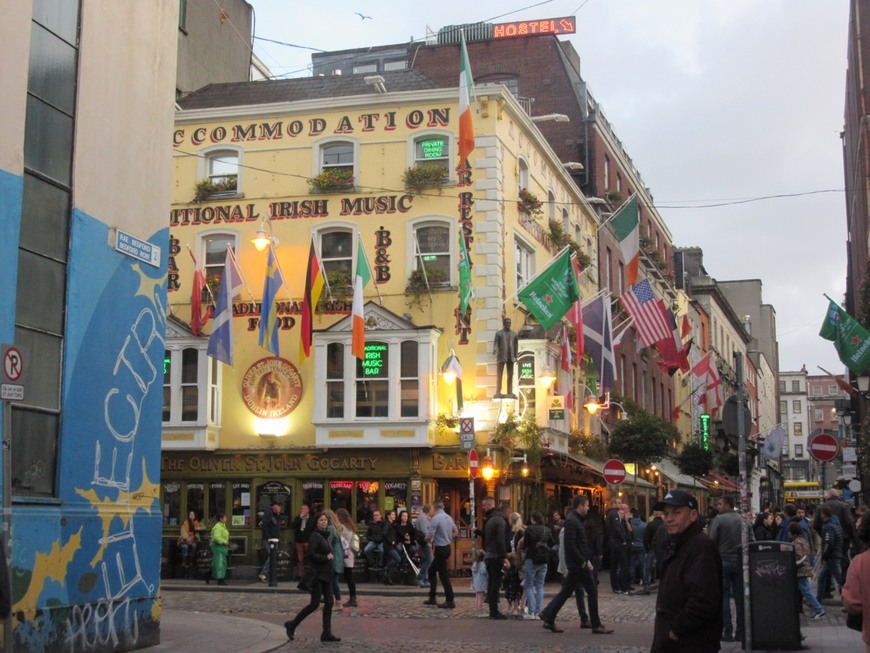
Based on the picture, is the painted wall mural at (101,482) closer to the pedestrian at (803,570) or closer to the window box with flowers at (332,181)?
the pedestrian at (803,570)

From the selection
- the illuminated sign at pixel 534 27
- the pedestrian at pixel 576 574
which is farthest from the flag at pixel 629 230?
the illuminated sign at pixel 534 27

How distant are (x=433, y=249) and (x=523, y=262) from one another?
3416mm

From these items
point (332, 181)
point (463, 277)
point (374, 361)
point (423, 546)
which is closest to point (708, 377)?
point (463, 277)

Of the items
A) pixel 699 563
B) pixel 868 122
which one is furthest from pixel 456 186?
pixel 699 563

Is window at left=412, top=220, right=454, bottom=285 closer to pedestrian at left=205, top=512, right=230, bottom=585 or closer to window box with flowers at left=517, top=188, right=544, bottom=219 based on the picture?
window box with flowers at left=517, top=188, right=544, bottom=219

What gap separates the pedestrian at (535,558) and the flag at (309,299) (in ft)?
34.6

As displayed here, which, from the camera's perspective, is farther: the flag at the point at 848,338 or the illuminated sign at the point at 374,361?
the illuminated sign at the point at 374,361

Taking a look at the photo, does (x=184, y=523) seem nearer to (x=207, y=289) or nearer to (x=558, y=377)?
(x=207, y=289)

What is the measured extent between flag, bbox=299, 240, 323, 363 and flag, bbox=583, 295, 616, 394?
7302mm

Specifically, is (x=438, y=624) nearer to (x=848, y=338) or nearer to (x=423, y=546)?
(x=423, y=546)

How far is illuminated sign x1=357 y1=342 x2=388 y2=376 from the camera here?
28.5m

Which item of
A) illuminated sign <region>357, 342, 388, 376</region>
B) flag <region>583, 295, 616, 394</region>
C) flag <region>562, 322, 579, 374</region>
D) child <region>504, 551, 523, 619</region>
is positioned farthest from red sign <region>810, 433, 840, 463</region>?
illuminated sign <region>357, 342, 388, 376</region>

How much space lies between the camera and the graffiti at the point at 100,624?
12.0m

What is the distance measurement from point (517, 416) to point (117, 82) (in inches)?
665
